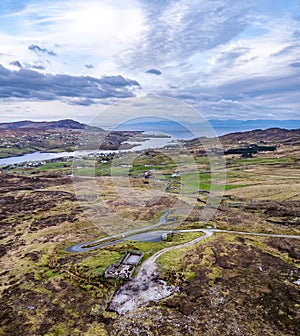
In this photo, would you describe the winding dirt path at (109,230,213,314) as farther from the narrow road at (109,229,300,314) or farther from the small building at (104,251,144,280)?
the small building at (104,251,144,280)

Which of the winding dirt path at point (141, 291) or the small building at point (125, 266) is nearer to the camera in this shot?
the winding dirt path at point (141, 291)

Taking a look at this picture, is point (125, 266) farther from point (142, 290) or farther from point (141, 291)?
point (141, 291)

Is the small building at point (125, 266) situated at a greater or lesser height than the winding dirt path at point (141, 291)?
greater

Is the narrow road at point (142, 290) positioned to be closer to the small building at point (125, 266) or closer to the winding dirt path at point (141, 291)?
the winding dirt path at point (141, 291)

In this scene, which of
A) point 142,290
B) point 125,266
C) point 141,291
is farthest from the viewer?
point 125,266

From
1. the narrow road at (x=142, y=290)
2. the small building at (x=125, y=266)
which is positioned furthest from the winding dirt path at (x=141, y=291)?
the small building at (x=125, y=266)

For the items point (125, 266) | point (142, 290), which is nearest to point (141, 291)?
point (142, 290)

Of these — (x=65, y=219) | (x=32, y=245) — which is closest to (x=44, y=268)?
(x=32, y=245)

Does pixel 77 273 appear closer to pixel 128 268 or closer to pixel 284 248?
pixel 128 268

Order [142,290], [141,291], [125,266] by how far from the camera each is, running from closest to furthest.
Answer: [141,291], [142,290], [125,266]

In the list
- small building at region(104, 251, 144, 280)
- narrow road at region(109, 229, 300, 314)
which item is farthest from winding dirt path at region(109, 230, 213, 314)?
small building at region(104, 251, 144, 280)

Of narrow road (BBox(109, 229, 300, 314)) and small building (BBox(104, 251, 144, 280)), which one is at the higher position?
small building (BBox(104, 251, 144, 280))
